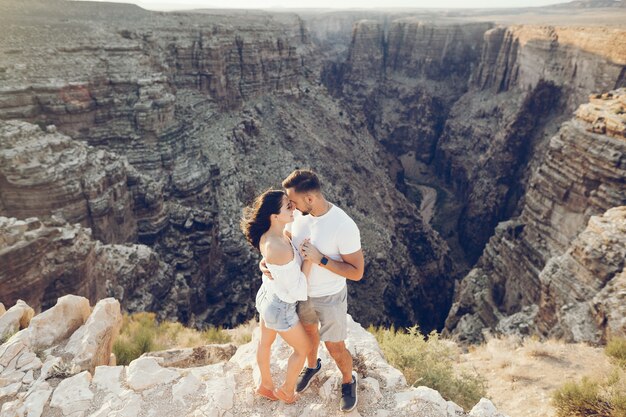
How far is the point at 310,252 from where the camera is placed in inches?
148

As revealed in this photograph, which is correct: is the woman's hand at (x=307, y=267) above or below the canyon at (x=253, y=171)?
above

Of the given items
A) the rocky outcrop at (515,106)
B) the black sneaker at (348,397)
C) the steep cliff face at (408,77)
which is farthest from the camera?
the steep cliff face at (408,77)

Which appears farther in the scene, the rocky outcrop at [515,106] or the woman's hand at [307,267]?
the rocky outcrop at [515,106]

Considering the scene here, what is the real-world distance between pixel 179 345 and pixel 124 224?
10811 millimetres

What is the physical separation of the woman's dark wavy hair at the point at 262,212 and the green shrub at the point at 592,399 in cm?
412

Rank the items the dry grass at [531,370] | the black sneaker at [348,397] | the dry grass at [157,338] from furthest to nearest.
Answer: the dry grass at [157,338] → the dry grass at [531,370] → the black sneaker at [348,397]


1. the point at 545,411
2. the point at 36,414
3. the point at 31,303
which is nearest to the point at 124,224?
the point at 31,303

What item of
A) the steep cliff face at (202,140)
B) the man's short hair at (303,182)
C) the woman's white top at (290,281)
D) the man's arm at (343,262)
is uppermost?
the man's short hair at (303,182)

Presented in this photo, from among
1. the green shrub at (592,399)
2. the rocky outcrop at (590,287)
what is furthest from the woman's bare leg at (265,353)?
the rocky outcrop at (590,287)

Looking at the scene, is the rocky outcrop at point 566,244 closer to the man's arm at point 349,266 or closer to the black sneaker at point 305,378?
the black sneaker at point 305,378

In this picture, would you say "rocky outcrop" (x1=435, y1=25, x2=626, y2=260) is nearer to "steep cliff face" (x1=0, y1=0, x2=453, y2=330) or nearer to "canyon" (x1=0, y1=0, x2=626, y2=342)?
"canyon" (x1=0, y1=0, x2=626, y2=342)

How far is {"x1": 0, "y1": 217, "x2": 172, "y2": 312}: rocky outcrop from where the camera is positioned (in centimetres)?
940

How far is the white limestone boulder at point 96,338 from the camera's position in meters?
5.25

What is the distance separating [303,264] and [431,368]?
2.82 metres
